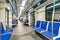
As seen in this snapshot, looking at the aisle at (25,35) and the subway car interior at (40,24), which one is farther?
the aisle at (25,35)

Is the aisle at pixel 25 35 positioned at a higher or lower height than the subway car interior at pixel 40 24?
lower

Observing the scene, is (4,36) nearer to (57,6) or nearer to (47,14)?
(57,6)

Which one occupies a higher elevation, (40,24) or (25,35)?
(40,24)

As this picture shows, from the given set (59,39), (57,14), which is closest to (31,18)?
(57,14)

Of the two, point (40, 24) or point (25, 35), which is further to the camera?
point (40, 24)

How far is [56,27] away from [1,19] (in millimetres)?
4348

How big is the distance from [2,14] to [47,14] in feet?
10.3

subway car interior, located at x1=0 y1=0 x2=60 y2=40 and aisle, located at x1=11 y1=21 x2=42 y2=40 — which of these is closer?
subway car interior, located at x1=0 y1=0 x2=60 y2=40

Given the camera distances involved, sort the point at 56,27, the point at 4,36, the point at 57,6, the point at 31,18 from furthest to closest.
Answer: the point at 31,18 → the point at 57,6 → the point at 56,27 → the point at 4,36

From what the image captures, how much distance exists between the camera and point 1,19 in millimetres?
8164

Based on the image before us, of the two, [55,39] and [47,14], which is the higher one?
[47,14]

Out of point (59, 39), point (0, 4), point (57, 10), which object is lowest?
point (59, 39)

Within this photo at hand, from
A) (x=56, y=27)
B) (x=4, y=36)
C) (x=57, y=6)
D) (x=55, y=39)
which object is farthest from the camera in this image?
(x=57, y=6)

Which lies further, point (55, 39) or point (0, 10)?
point (0, 10)
